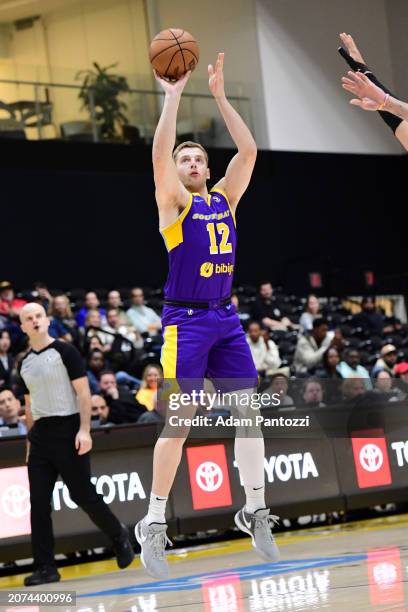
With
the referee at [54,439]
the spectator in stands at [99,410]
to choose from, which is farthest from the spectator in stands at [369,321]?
the referee at [54,439]

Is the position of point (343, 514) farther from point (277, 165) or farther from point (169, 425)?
point (277, 165)

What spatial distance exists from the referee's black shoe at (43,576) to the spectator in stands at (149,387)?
3.87 meters

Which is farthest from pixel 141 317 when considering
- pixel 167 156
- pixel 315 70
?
pixel 167 156

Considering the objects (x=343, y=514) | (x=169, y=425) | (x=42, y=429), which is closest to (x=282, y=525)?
(x=343, y=514)

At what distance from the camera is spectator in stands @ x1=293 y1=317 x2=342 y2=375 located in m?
17.0

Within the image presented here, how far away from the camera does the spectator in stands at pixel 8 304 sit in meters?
15.4

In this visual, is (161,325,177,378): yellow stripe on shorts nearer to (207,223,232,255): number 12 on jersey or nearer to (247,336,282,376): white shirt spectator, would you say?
(207,223,232,255): number 12 on jersey

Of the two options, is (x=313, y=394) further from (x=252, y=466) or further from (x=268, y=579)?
(x=252, y=466)

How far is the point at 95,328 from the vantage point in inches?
605

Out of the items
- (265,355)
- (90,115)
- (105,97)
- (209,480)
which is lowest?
(209,480)

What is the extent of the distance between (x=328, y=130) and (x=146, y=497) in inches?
618

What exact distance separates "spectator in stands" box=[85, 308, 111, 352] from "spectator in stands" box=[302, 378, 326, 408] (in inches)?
128

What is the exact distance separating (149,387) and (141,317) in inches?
179

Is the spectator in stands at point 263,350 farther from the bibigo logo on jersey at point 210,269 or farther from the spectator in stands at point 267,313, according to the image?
the bibigo logo on jersey at point 210,269
